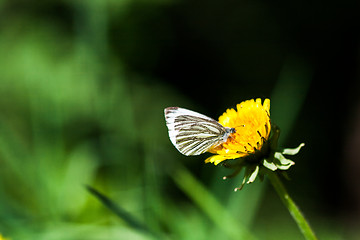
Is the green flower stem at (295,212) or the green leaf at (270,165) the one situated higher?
the green leaf at (270,165)

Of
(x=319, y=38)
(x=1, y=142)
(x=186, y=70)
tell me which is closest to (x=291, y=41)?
(x=319, y=38)

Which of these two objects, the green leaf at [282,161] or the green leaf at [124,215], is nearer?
the green leaf at [282,161]

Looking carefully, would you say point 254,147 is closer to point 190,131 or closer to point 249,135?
point 249,135

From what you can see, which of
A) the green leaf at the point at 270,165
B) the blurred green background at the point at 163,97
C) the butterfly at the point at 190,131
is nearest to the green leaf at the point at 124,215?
the butterfly at the point at 190,131

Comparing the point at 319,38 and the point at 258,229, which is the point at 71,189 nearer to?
the point at 258,229

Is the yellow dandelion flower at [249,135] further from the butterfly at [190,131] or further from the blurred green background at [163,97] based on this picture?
the blurred green background at [163,97]

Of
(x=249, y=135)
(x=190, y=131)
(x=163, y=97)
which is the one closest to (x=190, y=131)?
(x=190, y=131)
